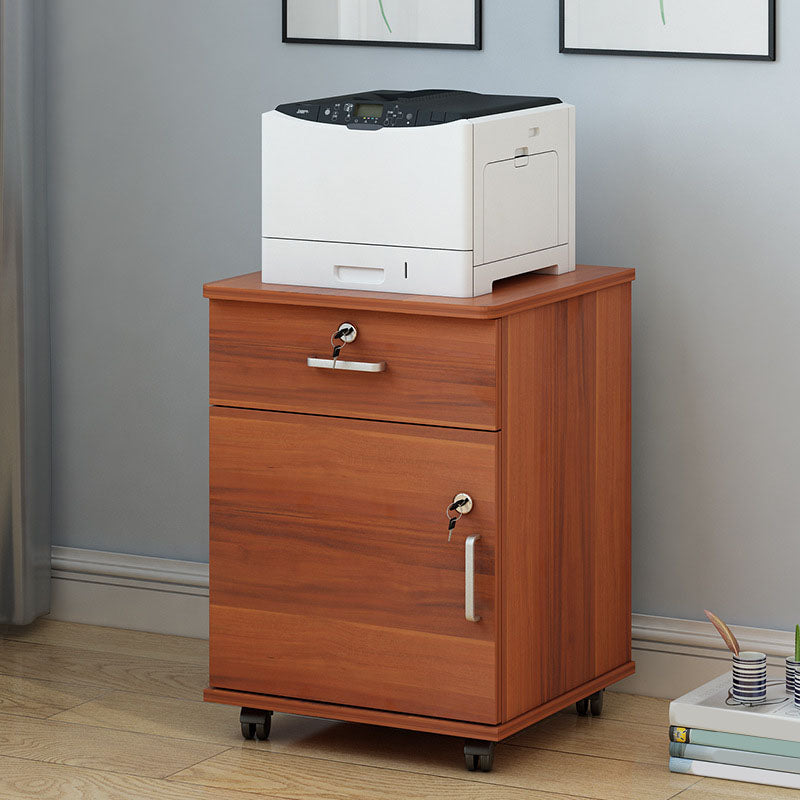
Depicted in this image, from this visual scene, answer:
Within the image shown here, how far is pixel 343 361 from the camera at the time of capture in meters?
2.38

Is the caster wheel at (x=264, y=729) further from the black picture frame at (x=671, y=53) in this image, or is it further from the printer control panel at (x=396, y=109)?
the black picture frame at (x=671, y=53)

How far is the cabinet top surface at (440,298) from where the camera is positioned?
90.2 inches

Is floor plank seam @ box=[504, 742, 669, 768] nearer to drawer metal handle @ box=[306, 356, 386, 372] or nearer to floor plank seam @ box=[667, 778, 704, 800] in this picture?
floor plank seam @ box=[667, 778, 704, 800]

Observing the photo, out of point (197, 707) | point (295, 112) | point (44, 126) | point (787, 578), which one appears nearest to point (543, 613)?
point (787, 578)

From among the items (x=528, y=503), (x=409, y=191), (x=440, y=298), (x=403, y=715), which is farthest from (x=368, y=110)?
(x=403, y=715)

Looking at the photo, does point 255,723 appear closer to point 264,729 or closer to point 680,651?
point 264,729

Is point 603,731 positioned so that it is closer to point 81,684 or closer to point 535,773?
point 535,773

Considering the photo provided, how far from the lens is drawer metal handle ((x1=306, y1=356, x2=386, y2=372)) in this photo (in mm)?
2355

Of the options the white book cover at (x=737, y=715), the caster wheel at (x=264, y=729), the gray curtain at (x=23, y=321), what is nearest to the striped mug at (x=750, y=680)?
the white book cover at (x=737, y=715)

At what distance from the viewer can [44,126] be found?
10.3 feet

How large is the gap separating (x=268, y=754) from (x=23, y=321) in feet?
3.43

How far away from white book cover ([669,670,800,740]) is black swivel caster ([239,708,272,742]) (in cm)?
64

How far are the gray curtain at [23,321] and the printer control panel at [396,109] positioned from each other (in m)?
0.83

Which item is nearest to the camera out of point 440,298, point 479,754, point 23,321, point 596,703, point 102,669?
point 440,298
